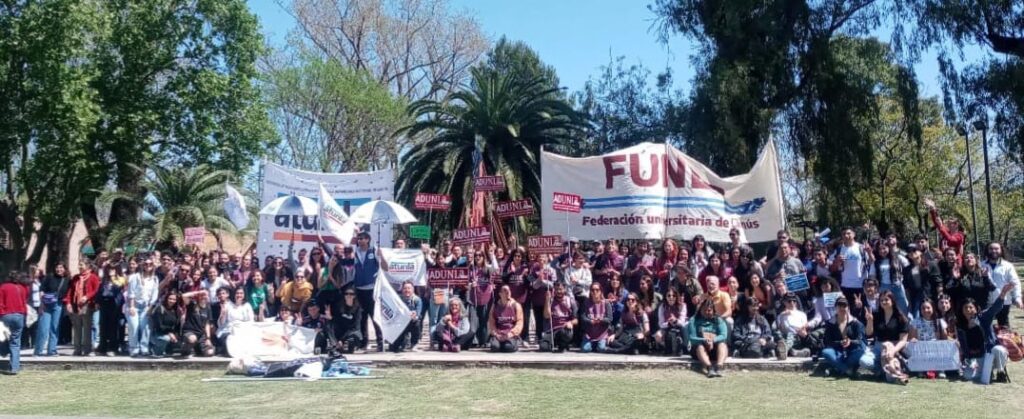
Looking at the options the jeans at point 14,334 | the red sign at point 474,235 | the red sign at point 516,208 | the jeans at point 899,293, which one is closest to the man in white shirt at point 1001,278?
the jeans at point 899,293

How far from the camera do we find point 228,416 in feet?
31.9

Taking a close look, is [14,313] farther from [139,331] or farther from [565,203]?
[565,203]

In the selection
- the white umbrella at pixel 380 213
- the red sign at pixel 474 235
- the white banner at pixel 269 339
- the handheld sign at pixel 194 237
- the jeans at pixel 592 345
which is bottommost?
the jeans at pixel 592 345

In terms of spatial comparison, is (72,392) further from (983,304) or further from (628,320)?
(983,304)

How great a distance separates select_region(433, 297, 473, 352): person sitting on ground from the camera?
46.6 ft

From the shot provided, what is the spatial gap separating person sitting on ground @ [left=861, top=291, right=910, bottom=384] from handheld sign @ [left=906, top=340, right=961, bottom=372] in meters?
0.17

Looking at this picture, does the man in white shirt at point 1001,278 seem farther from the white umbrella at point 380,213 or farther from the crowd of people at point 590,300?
the white umbrella at point 380,213

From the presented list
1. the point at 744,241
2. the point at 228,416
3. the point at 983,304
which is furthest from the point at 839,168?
the point at 228,416

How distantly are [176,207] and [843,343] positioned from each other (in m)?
19.1

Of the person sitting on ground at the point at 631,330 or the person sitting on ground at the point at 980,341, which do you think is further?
the person sitting on ground at the point at 631,330

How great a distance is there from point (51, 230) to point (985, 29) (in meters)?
27.9

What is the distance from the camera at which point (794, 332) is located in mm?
12664

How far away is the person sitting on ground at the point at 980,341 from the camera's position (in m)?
11.2

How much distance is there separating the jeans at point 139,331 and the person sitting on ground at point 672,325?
314 inches
